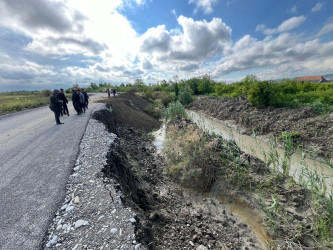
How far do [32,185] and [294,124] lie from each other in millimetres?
12499

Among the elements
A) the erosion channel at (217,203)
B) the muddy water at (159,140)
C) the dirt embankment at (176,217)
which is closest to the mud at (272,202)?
the erosion channel at (217,203)

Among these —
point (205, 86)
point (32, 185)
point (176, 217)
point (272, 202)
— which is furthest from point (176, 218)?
point (205, 86)

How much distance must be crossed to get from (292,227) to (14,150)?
8.19 meters

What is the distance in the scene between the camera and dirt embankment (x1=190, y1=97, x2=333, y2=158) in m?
7.76

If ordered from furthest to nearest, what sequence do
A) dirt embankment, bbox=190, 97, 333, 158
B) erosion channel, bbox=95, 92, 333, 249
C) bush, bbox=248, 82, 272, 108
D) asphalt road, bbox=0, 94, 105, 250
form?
bush, bbox=248, 82, 272, 108 → dirt embankment, bbox=190, 97, 333, 158 → erosion channel, bbox=95, 92, 333, 249 → asphalt road, bbox=0, 94, 105, 250

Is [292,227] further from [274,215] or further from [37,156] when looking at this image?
[37,156]

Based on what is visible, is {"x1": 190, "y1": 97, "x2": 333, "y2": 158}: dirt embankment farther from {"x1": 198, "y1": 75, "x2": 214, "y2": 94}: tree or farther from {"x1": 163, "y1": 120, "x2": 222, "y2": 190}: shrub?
{"x1": 198, "y1": 75, "x2": 214, "y2": 94}: tree

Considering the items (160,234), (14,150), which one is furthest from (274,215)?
(14,150)

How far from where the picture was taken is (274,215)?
355 cm

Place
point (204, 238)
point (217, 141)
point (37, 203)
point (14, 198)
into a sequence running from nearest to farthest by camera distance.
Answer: point (37, 203) < point (14, 198) < point (204, 238) < point (217, 141)

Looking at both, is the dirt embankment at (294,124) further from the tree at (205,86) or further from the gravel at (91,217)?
the tree at (205,86)

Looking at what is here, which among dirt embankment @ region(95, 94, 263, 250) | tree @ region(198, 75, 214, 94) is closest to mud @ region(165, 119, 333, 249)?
dirt embankment @ region(95, 94, 263, 250)

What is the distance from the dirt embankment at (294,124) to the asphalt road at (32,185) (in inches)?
311

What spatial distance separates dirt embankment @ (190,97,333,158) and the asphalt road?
25.9ft
